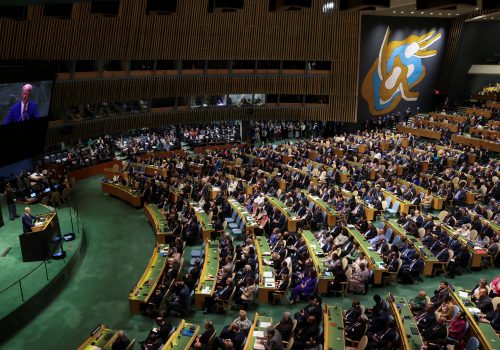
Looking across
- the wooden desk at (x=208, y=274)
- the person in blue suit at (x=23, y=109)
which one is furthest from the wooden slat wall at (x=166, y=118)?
the wooden desk at (x=208, y=274)

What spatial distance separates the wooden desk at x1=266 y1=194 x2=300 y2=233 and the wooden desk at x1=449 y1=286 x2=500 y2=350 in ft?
17.8

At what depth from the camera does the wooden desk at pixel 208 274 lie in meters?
9.29

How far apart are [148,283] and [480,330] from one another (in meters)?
6.68

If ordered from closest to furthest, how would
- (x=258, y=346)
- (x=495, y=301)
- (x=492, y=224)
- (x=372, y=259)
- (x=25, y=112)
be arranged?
(x=258, y=346), (x=495, y=301), (x=372, y=259), (x=492, y=224), (x=25, y=112)

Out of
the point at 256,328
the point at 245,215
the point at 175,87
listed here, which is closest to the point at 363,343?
the point at 256,328

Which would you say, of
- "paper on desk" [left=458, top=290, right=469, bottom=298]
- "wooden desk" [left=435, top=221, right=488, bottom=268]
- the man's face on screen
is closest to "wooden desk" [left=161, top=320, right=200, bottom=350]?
"paper on desk" [left=458, top=290, right=469, bottom=298]

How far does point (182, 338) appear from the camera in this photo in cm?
759

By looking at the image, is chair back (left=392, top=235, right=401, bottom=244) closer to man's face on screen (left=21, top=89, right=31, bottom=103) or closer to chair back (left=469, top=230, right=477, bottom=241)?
chair back (left=469, top=230, right=477, bottom=241)

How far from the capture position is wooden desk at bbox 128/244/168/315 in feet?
30.2

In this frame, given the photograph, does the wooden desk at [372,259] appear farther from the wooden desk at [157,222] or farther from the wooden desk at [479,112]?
the wooden desk at [479,112]

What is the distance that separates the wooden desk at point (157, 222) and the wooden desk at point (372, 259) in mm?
5401

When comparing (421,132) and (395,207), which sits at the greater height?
(421,132)

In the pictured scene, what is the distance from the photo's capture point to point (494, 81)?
30000mm

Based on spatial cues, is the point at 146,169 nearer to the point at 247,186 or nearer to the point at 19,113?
the point at 247,186
